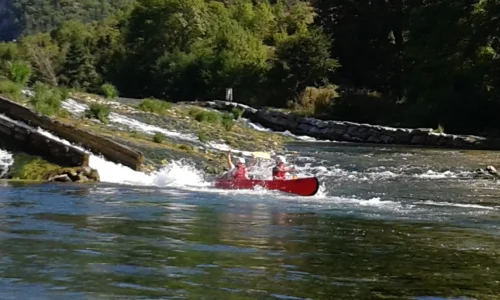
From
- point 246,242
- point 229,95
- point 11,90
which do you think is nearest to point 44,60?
point 229,95

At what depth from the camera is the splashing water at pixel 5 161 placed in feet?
77.3

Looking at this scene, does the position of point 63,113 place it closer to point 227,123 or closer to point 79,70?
point 227,123

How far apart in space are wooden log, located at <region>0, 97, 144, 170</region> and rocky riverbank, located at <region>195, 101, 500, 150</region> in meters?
19.1

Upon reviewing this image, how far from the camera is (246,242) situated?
12.9m

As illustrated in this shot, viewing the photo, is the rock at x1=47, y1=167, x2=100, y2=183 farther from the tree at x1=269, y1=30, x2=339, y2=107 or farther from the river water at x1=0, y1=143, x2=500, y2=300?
the tree at x1=269, y1=30, x2=339, y2=107

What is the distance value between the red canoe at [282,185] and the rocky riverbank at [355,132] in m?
18.8

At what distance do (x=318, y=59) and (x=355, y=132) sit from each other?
1002cm

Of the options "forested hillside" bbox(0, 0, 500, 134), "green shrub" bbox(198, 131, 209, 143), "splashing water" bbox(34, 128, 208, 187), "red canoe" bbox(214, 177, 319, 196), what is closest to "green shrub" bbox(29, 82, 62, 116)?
"splashing water" bbox(34, 128, 208, 187)

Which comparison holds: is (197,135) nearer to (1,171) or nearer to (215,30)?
(1,171)

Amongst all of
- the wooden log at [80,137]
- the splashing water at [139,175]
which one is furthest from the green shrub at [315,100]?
the splashing water at [139,175]

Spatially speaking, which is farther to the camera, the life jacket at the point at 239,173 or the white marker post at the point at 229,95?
the white marker post at the point at 229,95

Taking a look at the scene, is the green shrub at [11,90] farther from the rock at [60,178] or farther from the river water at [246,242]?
the river water at [246,242]

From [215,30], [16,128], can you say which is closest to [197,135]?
[16,128]

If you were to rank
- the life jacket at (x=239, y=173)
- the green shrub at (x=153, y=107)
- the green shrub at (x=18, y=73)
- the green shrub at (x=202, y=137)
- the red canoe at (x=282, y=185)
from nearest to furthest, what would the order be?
the red canoe at (x=282, y=185) < the life jacket at (x=239, y=173) < the green shrub at (x=202, y=137) < the green shrub at (x=18, y=73) < the green shrub at (x=153, y=107)
